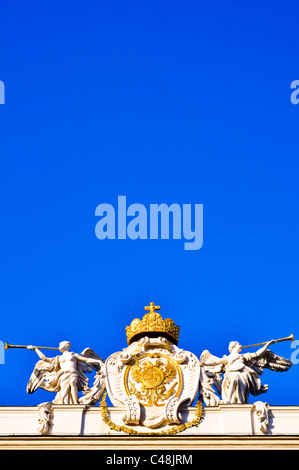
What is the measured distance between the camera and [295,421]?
22.1 metres

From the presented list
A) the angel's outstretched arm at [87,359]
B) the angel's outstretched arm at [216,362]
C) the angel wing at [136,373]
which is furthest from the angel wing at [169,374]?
the angel's outstretched arm at [87,359]

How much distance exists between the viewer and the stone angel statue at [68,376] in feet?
75.0

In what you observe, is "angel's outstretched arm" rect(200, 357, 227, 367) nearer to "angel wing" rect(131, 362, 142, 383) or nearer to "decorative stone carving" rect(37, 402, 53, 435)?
"angel wing" rect(131, 362, 142, 383)

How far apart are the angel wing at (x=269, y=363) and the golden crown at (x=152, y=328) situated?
203 centimetres

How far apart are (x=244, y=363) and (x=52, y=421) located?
→ 4.69m

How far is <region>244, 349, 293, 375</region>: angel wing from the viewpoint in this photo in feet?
76.6

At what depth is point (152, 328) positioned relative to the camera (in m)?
23.7

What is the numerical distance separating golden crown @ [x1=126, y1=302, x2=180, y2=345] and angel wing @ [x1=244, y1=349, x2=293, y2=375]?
6.65ft

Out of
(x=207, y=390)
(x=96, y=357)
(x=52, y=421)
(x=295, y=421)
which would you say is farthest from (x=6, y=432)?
(x=295, y=421)

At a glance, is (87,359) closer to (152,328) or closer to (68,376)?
(68,376)

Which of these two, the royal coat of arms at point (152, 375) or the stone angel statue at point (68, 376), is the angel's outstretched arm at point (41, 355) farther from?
the royal coat of arms at point (152, 375)

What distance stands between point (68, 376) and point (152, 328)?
91.4 inches

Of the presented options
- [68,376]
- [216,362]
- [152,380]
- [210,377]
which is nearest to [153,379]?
[152,380]
